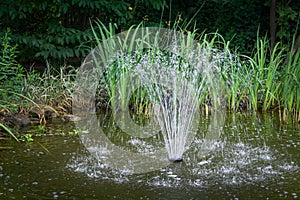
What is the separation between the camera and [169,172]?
3430mm

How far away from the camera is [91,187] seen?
10.1 feet

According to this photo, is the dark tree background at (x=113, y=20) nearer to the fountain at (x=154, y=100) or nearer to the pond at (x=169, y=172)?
the fountain at (x=154, y=100)

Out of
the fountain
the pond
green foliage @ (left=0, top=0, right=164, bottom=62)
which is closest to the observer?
the pond

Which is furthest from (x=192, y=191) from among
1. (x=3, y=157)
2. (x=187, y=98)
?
(x=3, y=157)

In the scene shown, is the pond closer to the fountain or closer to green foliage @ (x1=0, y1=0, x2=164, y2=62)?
the fountain

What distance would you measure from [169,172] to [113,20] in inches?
189

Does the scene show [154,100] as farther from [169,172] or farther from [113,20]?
[113,20]

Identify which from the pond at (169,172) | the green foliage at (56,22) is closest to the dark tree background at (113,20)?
the green foliage at (56,22)

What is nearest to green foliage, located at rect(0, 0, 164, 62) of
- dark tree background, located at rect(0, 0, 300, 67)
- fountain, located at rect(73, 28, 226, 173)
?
dark tree background, located at rect(0, 0, 300, 67)

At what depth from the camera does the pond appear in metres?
2.98

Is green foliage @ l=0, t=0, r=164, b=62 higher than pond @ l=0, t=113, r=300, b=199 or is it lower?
higher

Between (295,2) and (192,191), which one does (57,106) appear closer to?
(192,191)

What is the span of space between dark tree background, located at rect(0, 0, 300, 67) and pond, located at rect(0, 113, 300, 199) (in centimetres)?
258

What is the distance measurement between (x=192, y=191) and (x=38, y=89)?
3.58m
